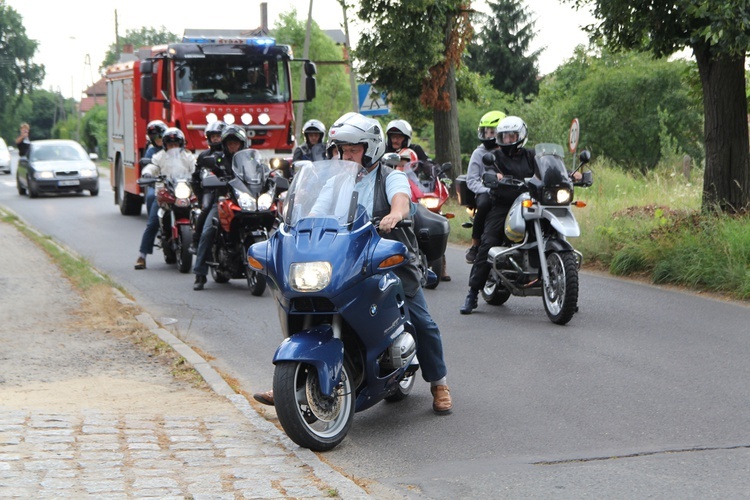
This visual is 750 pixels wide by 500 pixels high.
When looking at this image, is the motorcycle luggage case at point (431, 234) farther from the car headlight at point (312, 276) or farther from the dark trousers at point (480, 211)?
the dark trousers at point (480, 211)

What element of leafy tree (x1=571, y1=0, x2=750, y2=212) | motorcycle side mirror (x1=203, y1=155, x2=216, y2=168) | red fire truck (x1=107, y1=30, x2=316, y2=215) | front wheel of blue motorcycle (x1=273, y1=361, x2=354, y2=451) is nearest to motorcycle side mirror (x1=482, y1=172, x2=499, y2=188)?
motorcycle side mirror (x1=203, y1=155, x2=216, y2=168)

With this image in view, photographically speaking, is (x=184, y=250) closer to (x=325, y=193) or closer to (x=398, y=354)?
(x=398, y=354)

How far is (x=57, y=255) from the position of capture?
1619 centimetres

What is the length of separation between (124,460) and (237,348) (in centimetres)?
383

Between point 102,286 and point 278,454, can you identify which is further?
point 102,286

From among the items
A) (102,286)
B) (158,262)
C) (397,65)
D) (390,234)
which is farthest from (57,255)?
(390,234)

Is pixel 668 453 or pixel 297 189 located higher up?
pixel 297 189

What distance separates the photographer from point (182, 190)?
14305 millimetres

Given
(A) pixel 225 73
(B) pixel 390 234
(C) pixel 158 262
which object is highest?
(A) pixel 225 73

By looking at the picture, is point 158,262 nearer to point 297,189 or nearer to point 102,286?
point 102,286

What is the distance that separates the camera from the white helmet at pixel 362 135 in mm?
6457

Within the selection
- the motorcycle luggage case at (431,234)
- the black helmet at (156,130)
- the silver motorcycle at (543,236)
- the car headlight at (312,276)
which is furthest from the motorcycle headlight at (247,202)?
the car headlight at (312,276)

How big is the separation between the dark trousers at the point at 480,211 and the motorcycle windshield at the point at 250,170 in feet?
9.40

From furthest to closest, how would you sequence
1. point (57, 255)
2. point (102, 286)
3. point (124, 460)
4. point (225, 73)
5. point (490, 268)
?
point (225, 73) → point (57, 255) → point (102, 286) → point (490, 268) → point (124, 460)
